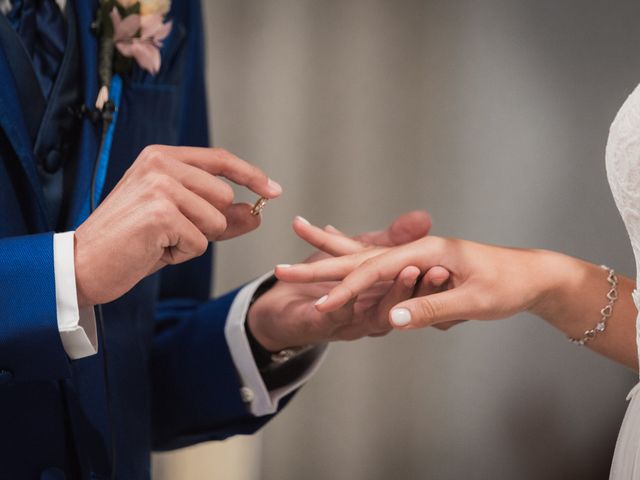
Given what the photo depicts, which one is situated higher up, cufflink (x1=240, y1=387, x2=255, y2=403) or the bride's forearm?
A: the bride's forearm

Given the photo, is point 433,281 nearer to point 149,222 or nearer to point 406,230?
point 406,230

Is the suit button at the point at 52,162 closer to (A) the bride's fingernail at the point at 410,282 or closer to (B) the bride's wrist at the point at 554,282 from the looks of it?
(A) the bride's fingernail at the point at 410,282

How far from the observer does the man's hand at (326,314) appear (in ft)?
3.57

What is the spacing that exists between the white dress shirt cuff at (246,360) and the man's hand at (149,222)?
334 mm

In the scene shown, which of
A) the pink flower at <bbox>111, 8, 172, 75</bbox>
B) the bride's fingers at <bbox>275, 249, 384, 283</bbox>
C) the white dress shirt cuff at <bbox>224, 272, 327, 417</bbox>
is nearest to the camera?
the bride's fingers at <bbox>275, 249, 384, 283</bbox>

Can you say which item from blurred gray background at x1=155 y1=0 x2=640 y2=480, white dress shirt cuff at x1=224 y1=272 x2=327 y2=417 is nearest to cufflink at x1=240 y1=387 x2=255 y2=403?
white dress shirt cuff at x1=224 y1=272 x2=327 y2=417

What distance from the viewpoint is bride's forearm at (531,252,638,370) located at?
103cm

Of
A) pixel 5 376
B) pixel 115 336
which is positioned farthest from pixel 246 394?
pixel 5 376

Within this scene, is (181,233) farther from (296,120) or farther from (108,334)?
(296,120)

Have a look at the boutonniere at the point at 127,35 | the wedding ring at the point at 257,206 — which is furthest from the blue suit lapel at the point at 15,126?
the wedding ring at the point at 257,206

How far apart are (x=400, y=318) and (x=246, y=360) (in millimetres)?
389

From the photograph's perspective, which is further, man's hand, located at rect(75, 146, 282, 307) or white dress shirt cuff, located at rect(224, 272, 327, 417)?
white dress shirt cuff, located at rect(224, 272, 327, 417)

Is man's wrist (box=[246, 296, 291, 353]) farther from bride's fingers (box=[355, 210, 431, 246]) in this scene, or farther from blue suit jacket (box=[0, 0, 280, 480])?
bride's fingers (box=[355, 210, 431, 246])

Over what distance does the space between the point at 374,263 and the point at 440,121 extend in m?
1.47
